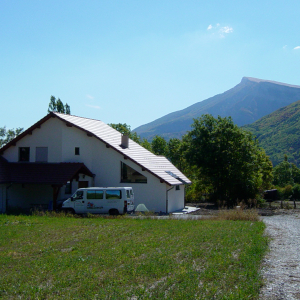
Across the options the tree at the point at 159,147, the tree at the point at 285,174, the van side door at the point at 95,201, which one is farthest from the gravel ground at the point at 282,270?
the tree at the point at 285,174

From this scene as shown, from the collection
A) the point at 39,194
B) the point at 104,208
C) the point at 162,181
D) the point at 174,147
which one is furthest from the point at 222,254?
the point at 174,147

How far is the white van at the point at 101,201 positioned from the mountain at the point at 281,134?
93509mm

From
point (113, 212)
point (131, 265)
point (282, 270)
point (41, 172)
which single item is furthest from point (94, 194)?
point (282, 270)

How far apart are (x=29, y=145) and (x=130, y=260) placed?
24428 millimetres

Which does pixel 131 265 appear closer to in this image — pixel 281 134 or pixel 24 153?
pixel 24 153

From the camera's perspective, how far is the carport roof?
28.3 metres

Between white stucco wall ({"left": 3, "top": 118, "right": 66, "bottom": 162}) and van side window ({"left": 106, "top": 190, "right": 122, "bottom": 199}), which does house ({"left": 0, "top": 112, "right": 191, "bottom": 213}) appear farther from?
van side window ({"left": 106, "top": 190, "right": 122, "bottom": 199})

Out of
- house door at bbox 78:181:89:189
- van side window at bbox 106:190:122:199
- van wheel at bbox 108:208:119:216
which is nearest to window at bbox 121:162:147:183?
house door at bbox 78:181:89:189

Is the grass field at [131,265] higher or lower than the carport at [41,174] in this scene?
lower

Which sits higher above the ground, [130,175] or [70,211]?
[130,175]

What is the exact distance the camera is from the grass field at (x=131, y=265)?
273 inches

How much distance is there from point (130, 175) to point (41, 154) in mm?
7773

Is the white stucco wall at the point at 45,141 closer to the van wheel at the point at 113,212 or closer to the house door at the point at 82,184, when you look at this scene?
the house door at the point at 82,184

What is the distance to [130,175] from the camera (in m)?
29.8
